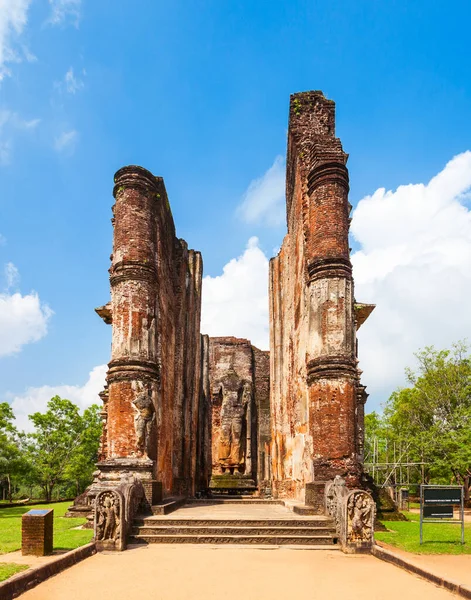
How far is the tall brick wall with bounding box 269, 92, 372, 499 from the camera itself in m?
11.2

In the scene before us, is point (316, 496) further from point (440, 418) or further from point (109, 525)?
point (440, 418)

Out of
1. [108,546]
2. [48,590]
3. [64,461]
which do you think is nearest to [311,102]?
[108,546]

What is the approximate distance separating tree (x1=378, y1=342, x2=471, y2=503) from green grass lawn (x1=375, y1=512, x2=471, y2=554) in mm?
13495

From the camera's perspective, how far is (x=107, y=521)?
27.4 ft

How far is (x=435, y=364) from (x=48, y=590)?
27097 millimetres

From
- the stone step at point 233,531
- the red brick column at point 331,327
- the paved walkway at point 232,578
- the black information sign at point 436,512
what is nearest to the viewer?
the paved walkway at point 232,578

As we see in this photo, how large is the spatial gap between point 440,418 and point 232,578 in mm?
25146

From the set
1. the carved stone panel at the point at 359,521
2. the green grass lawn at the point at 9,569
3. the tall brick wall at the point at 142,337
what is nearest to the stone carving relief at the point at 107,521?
the green grass lawn at the point at 9,569

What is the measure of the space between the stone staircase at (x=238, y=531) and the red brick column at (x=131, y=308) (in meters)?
2.29

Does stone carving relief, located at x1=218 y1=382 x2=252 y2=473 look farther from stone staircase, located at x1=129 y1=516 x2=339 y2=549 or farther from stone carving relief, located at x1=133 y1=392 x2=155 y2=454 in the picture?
stone staircase, located at x1=129 y1=516 x2=339 y2=549

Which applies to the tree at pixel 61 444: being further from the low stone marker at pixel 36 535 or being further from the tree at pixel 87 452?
the low stone marker at pixel 36 535

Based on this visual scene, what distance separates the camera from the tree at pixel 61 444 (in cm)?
2961

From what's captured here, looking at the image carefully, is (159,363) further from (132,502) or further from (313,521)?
(313,521)

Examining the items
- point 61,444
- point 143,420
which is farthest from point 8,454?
point 143,420
